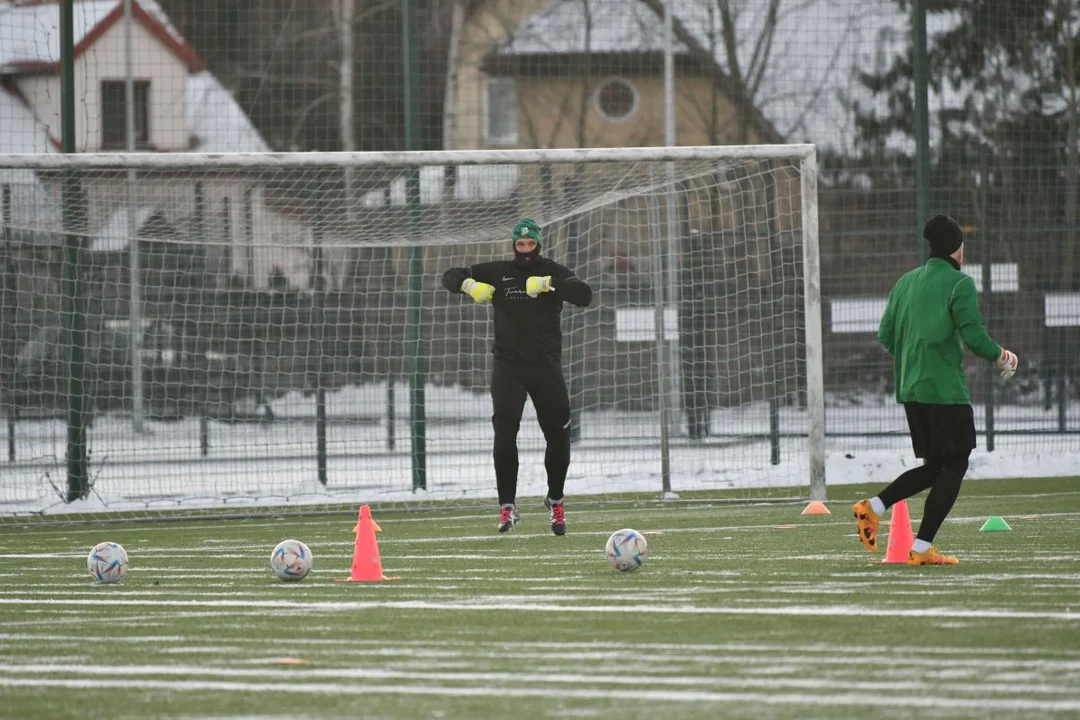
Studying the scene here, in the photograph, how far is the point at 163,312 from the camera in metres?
19.2

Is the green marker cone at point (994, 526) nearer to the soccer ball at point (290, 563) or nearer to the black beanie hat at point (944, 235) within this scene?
the black beanie hat at point (944, 235)

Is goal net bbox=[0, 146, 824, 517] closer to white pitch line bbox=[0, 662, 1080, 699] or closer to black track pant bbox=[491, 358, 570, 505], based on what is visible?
black track pant bbox=[491, 358, 570, 505]

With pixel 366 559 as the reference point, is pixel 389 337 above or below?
above

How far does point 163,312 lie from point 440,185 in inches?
156

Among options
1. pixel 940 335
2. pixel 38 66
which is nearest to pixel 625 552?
pixel 940 335

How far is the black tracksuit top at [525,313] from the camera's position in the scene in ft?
38.4

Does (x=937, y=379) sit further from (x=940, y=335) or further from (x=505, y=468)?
(x=505, y=468)

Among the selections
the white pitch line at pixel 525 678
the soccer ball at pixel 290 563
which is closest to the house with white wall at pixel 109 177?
the soccer ball at pixel 290 563

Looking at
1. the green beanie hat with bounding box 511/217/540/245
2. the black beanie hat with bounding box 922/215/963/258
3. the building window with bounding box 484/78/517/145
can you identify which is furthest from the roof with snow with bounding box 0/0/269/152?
the black beanie hat with bounding box 922/215/963/258

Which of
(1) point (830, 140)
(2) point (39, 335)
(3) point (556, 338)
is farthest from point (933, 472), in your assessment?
(1) point (830, 140)

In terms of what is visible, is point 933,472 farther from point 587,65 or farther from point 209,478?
point 587,65

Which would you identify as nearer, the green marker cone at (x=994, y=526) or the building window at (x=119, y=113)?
the green marker cone at (x=994, y=526)

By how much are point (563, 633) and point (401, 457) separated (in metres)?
10.5

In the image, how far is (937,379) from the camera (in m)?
9.05
